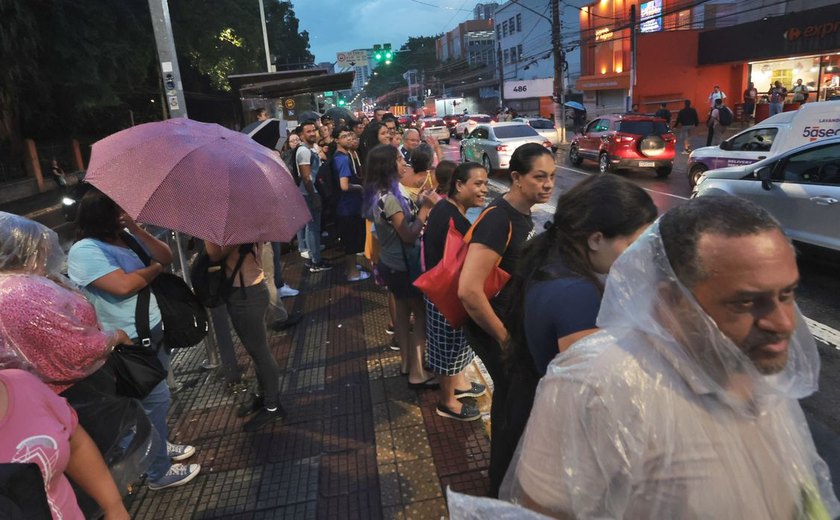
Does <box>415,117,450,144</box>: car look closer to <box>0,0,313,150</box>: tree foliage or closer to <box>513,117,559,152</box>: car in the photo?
<box>513,117,559,152</box>: car

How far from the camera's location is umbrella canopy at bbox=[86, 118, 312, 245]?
253 centimetres

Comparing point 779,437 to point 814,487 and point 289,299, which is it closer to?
point 814,487

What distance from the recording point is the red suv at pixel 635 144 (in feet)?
45.2

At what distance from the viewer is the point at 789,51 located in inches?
893

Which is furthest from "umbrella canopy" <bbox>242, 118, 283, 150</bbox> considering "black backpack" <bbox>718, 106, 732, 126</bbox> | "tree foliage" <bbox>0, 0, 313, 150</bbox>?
"black backpack" <bbox>718, 106, 732, 126</bbox>

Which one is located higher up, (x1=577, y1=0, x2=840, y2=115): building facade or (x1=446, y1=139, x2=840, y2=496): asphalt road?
(x1=577, y1=0, x2=840, y2=115): building facade

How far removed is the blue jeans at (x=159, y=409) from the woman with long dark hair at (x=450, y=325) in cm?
155

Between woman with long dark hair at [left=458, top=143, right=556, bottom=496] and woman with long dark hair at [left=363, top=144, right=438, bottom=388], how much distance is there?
1.24 m

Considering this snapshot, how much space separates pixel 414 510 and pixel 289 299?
3795 mm

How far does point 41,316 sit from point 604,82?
35735 millimetres

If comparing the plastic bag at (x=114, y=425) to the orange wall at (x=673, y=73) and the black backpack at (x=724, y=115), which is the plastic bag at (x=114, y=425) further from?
the orange wall at (x=673, y=73)

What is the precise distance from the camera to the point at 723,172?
7730 mm

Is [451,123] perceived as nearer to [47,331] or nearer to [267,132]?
[267,132]

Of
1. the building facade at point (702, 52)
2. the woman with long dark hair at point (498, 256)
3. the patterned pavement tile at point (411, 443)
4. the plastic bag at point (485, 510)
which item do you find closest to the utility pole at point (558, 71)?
the building facade at point (702, 52)
